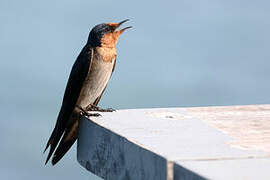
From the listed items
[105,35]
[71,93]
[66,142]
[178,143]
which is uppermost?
[105,35]

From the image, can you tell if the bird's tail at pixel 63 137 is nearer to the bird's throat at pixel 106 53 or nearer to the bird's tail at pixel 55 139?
the bird's tail at pixel 55 139

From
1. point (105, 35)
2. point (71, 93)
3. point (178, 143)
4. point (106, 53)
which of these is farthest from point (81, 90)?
point (178, 143)

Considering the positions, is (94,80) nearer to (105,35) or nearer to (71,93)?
(71,93)

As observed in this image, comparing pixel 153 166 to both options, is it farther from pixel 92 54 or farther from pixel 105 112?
pixel 92 54

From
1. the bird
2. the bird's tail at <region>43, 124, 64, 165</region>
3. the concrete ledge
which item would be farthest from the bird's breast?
the concrete ledge

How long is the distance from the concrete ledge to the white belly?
55cm

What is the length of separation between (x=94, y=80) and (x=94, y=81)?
0.01 meters

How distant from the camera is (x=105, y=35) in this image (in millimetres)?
6801

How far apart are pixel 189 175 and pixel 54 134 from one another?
331 cm

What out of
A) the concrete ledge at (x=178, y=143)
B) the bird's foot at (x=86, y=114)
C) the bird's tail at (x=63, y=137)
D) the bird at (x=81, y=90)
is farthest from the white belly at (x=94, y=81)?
the concrete ledge at (x=178, y=143)

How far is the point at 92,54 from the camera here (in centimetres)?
658

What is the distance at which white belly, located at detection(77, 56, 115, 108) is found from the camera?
654 cm

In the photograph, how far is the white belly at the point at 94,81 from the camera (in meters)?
6.54

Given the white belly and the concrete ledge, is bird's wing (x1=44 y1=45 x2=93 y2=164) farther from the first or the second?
the concrete ledge
